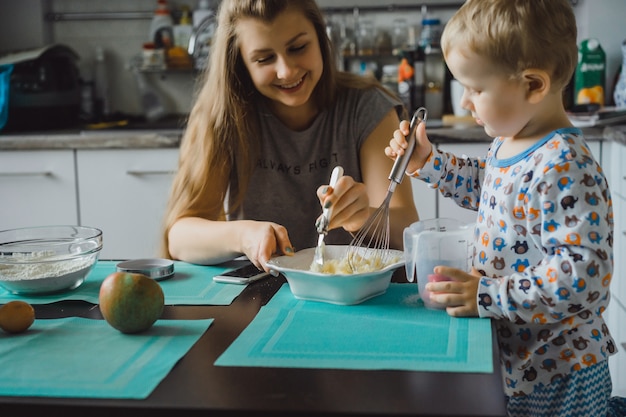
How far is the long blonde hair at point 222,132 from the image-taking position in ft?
5.20

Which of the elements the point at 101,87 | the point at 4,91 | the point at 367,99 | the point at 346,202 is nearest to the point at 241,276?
the point at 346,202

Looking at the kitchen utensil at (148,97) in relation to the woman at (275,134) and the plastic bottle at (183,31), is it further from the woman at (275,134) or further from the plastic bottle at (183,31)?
the woman at (275,134)

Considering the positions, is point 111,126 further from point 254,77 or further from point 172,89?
point 254,77

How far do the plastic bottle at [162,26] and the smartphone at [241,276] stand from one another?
6.38 feet

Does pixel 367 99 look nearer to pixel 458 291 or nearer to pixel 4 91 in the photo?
pixel 458 291

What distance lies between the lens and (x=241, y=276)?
1.23 metres

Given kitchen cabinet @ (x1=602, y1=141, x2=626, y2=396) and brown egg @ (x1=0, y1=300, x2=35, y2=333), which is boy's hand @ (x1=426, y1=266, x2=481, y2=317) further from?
kitchen cabinet @ (x1=602, y1=141, x2=626, y2=396)

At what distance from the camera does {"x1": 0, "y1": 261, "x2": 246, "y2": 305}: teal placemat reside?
1.12 metres

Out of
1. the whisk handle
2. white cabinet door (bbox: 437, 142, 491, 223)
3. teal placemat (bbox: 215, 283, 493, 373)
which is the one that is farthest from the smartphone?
white cabinet door (bbox: 437, 142, 491, 223)

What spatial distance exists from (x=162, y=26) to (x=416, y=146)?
2.04 metres

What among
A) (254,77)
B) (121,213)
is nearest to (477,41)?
(254,77)

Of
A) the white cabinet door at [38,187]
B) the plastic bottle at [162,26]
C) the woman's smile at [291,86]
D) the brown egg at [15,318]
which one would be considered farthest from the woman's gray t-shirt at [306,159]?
the plastic bottle at [162,26]

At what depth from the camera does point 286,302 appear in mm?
1080

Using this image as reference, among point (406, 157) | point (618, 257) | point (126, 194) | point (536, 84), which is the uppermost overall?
point (536, 84)
